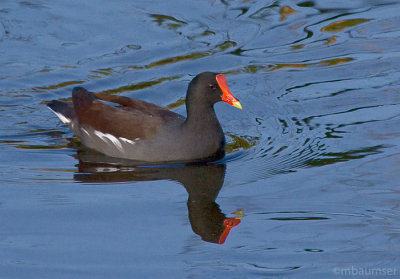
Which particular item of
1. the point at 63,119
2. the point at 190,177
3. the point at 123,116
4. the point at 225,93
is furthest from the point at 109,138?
the point at 225,93

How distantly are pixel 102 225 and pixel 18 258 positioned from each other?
0.73 metres

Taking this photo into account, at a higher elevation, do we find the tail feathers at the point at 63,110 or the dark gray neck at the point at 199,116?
the tail feathers at the point at 63,110

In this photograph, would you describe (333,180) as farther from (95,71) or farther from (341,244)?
(95,71)

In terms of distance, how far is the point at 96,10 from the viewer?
38.4ft

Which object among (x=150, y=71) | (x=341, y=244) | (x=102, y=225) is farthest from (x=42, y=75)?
(x=341, y=244)

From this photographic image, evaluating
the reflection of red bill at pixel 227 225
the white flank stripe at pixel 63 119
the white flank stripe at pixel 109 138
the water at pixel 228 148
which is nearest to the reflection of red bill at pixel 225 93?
the water at pixel 228 148

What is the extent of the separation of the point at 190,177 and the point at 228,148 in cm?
82

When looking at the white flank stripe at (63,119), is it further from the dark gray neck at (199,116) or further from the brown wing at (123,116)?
the dark gray neck at (199,116)

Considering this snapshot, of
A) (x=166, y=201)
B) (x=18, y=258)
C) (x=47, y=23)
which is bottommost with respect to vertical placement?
(x=18, y=258)

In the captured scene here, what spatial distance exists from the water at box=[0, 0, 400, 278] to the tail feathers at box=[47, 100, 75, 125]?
18 cm

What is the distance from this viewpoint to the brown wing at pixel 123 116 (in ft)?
26.1

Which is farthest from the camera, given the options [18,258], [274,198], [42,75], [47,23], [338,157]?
[47,23]

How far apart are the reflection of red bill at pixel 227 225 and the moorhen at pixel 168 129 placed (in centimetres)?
149

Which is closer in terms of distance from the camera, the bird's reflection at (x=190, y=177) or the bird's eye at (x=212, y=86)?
the bird's reflection at (x=190, y=177)
